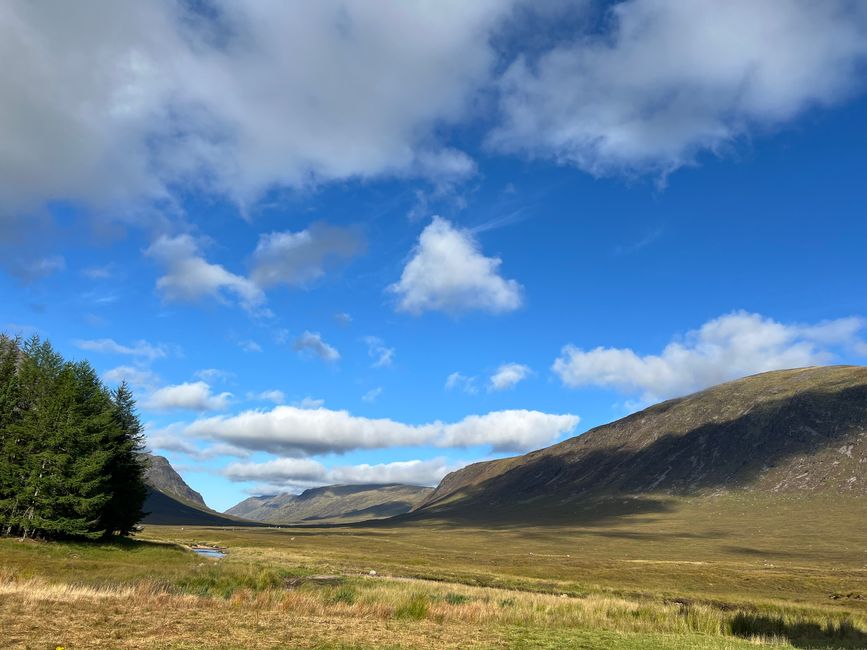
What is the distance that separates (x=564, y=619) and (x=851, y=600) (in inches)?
1660

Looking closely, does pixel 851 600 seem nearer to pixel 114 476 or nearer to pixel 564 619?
pixel 564 619

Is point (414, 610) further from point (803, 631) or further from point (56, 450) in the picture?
point (56, 450)

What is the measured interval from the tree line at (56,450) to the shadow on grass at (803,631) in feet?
173

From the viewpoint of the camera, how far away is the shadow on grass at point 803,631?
24625mm

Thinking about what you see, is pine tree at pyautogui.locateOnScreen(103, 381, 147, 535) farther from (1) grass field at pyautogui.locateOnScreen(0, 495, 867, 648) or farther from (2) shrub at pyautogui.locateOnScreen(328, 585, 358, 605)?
(2) shrub at pyautogui.locateOnScreen(328, 585, 358, 605)

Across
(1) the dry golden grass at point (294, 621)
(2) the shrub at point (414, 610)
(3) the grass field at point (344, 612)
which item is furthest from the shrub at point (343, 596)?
(2) the shrub at point (414, 610)

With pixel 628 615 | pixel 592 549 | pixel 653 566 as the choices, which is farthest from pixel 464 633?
pixel 592 549

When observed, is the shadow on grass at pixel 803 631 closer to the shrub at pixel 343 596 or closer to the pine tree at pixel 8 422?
the shrub at pixel 343 596

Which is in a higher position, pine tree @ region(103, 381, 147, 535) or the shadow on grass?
pine tree @ region(103, 381, 147, 535)

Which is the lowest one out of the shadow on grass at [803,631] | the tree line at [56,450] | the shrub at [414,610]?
the shadow on grass at [803,631]

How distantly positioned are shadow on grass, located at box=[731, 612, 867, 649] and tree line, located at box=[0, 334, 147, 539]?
52834mm

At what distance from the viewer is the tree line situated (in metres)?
53.1

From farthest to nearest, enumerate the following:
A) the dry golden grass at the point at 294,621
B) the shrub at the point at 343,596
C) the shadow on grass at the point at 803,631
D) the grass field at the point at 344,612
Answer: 1. the shrub at the point at 343,596
2. the shadow on grass at the point at 803,631
3. the grass field at the point at 344,612
4. the dry golden grass at the point at 294,621

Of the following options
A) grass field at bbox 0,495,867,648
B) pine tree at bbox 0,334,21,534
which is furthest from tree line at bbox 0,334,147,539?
grass field at bbox 0,495,867,648
